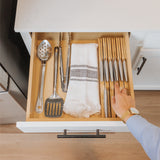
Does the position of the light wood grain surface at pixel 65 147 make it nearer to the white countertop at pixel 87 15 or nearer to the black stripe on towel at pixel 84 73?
the black stripe on towel at pixel 84 73

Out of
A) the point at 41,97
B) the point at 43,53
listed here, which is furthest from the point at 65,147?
the point at 43,53

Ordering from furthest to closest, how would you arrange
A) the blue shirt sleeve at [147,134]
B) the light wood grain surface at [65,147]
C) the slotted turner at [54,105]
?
the light wood grain surface at [65,147]
the slotted turner at [54,105]
the blue shirt sleeve at [147,134]

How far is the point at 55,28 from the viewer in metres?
0.63

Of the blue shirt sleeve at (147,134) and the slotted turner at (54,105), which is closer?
the blue shirt sleeve at (147,134)

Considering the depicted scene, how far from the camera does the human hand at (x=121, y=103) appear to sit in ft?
1.84

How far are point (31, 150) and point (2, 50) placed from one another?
74cm

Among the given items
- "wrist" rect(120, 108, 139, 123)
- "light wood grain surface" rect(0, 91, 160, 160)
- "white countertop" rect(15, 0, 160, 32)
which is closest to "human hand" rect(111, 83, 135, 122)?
"wrist" rect(120, 108, 139, 123)

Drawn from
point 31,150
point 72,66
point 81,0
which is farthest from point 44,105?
point 31,150

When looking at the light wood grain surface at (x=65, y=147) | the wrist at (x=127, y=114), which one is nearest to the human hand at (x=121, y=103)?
the wrist at (x=127, y=114)

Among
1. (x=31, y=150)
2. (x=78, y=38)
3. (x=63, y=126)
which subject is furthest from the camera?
(x=31, y=150)

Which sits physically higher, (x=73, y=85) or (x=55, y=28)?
(x=55, y=28)

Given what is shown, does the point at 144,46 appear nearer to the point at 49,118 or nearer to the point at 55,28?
the point at 55,28

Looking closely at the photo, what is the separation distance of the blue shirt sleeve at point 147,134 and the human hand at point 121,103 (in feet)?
0.10

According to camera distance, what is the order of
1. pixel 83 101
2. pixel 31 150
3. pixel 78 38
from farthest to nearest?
1. pixel 31 150
2. pixel 78 38
3. pixel 83 101
